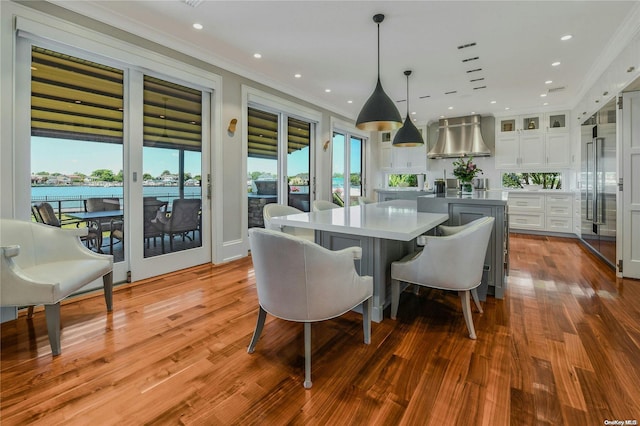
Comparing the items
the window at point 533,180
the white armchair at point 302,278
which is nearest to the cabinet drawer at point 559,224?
the window at point 533,180

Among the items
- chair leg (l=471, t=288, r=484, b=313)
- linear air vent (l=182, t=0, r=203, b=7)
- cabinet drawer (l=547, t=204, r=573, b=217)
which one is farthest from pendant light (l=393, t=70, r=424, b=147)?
cabinet drawer (l=547, t=204, r=573, b=217)

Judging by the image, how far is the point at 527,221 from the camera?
6.14 meters

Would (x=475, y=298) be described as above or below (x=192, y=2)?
below

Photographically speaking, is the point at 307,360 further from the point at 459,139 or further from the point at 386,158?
the point at 386,158

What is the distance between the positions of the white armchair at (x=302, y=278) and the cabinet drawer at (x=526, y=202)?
19.7 ft

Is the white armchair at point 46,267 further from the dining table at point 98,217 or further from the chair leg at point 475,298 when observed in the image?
the chair leg at point 475,298

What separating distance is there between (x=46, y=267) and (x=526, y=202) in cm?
747

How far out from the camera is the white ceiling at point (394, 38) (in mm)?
2713

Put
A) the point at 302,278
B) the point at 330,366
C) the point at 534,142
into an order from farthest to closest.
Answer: the point at 534,142 → the point at 330,366 → the point at 302,278

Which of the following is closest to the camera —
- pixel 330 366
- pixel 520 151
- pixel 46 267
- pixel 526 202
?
pixel 330 366

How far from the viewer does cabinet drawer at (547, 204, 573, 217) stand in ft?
18.9

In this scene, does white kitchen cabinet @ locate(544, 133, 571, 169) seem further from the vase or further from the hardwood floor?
the hardwood floor

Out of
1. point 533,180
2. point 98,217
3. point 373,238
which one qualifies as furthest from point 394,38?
point 533,180

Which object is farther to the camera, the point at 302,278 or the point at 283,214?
the point at 283,214
